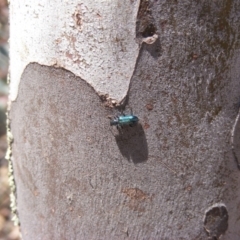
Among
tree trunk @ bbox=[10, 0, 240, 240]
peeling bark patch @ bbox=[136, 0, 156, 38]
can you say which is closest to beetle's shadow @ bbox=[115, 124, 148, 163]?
tree trunk @ bbox=[10, 0, 240, 240]

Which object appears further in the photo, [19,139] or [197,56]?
[19,139]

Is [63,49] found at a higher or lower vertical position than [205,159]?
higher

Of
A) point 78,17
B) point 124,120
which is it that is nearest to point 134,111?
point 124,120

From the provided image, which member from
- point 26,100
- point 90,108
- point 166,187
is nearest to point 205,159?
point 166,187

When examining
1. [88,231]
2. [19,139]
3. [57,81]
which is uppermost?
[57,81]

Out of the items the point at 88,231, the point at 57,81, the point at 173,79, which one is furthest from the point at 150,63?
the point at 88,231

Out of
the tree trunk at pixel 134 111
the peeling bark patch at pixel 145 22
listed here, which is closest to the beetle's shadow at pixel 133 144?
the tree trunk at pixel 134 111

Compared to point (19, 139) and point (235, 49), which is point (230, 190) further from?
point (19, 139)

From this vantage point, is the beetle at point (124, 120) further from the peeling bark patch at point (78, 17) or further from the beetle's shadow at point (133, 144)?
the peeling bark patch at point (78, 17)
